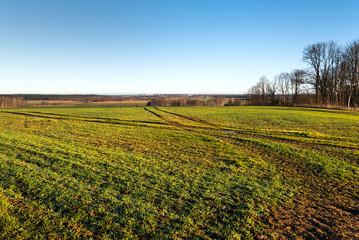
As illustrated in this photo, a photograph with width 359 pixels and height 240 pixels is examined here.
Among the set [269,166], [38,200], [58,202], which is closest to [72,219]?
[58,202]

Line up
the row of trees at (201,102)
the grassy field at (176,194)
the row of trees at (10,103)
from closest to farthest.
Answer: the grassy field at (176,194)
the row of trees at (201,102)
the row of trees at (10,103)

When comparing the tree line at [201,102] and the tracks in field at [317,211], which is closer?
the tracks in field at [317,211]

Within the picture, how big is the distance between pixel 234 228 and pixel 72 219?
448 cm

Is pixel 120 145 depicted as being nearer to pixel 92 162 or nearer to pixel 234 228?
pixel 92 162

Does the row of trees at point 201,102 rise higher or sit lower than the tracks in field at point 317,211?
higher

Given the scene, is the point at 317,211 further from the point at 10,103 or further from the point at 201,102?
the point at 10,103

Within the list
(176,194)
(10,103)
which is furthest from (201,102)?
(10,103)

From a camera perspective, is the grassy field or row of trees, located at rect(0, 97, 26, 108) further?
row of trees, located at rect(0, 97, 26, 108)

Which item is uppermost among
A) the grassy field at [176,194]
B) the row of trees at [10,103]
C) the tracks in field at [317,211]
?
the row of trees at [10,103]

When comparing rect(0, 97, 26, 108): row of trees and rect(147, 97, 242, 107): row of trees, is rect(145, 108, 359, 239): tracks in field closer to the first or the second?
rect(147, 97, 242, 107): row of trees

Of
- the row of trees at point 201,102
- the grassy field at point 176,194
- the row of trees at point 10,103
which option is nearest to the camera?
the grassy field at point 176,194

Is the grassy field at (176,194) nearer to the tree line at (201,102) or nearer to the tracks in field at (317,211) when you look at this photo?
the tracks in field at (317,211)

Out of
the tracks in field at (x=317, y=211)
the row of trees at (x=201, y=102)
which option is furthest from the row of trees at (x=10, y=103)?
the tracks in field at (x=317, y=211)

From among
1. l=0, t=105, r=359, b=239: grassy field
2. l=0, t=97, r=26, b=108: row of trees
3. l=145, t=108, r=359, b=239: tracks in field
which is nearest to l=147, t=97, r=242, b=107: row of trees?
l=0, t=97, r=26, b=108: row of trees
